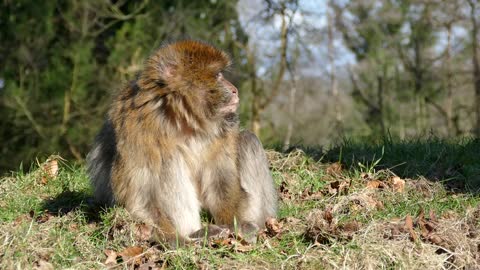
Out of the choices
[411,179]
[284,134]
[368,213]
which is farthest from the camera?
[284,134]

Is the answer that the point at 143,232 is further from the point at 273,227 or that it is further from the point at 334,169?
the point at 334,169

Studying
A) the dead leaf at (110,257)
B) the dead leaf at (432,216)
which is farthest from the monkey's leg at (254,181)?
the dead leaf at (432,216)

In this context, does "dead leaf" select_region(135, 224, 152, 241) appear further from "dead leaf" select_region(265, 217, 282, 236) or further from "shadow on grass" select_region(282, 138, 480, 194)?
"shadow on grass" select_region(282, 138, 480, 194)

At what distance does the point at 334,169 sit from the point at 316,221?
1.91 meters

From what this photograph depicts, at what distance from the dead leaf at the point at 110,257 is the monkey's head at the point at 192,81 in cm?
102

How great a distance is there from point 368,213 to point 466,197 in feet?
3.00

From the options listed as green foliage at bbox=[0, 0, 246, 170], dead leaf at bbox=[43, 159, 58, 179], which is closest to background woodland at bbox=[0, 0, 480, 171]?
green foliage at bbox=[0, 0, 246, 170]

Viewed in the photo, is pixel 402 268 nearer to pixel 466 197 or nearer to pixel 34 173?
pixel 466 197

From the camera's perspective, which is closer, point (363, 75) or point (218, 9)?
point (218, 9)

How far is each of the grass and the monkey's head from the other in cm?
85

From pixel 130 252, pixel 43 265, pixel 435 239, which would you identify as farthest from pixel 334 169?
pixel 43 265

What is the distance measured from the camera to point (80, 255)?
4164mm

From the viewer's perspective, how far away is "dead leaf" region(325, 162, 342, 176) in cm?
605

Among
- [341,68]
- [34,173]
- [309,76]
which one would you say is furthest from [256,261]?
[341,68]
